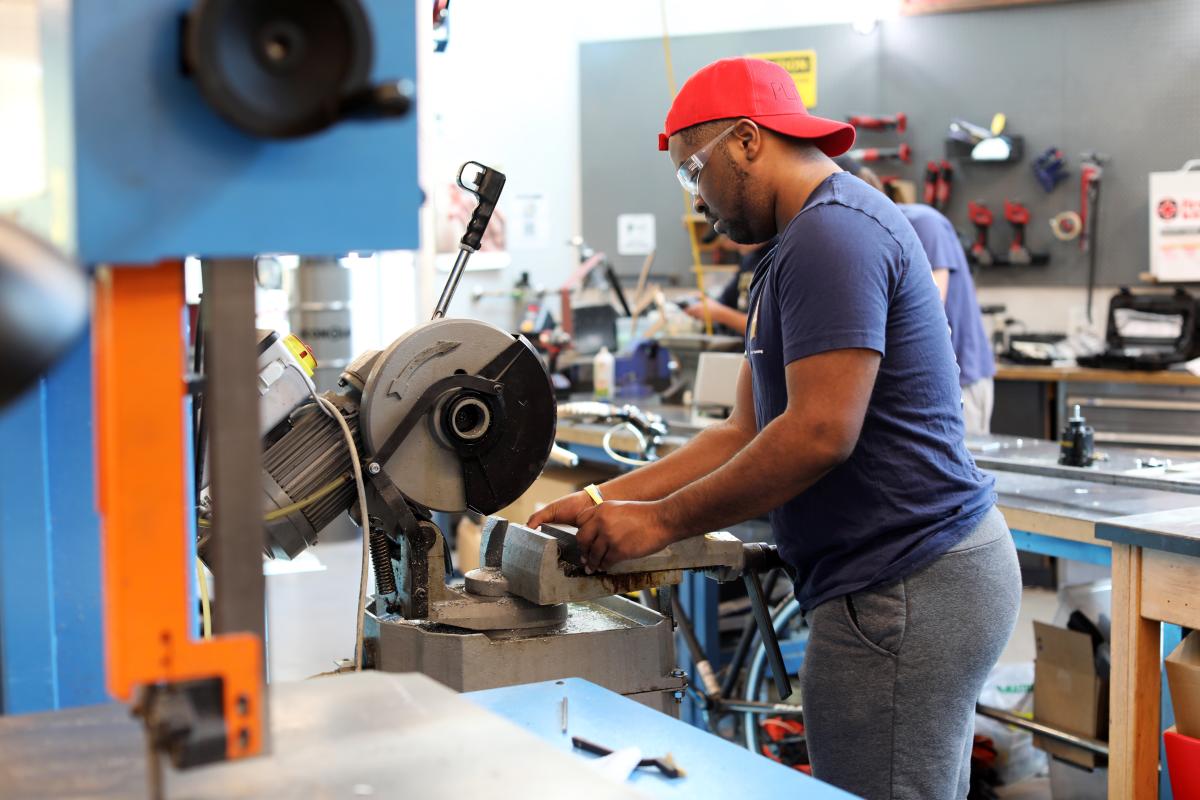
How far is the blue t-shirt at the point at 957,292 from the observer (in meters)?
3.58

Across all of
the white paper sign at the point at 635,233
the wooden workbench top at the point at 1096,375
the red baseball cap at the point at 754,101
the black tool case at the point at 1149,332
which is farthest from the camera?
the white paper sign at the point at 635,233

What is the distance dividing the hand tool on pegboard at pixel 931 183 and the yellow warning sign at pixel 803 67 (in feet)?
2.19

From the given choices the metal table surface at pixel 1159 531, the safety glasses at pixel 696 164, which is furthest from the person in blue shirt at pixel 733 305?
the safety glasses at pixel 696 164

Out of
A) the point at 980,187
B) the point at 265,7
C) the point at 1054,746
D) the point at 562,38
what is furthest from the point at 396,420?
the point at 562,38

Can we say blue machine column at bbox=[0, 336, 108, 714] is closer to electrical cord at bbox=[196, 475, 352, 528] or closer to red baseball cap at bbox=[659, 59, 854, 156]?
electrical cord at bbox=[196, 475, 352, 528]

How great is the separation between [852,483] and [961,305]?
2.47m

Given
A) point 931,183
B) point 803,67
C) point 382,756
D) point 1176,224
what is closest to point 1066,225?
point 1176,224

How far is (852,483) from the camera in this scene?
1507mm

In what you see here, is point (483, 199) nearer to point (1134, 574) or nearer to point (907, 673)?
point (907, 673)

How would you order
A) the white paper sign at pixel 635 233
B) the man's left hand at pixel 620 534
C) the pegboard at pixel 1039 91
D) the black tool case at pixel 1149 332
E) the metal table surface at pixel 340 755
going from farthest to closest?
the white paper sign at pixel 635 233 < the pegboard at pixel 1039 91 < the black tool case at pixel 1149 332 < the man's left hand at pixel 620 534 < the metal table surface at pixel 340 755

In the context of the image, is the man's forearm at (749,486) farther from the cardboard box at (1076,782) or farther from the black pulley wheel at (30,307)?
the cardboard box at (1076,782)

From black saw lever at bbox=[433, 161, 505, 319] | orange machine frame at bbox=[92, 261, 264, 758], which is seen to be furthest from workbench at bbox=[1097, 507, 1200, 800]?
orange machine frame at bbox=[92, 261, 264, 758]

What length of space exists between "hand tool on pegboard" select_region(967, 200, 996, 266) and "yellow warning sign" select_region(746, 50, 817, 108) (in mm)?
935

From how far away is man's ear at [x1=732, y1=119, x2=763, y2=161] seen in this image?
1598 millimetres
